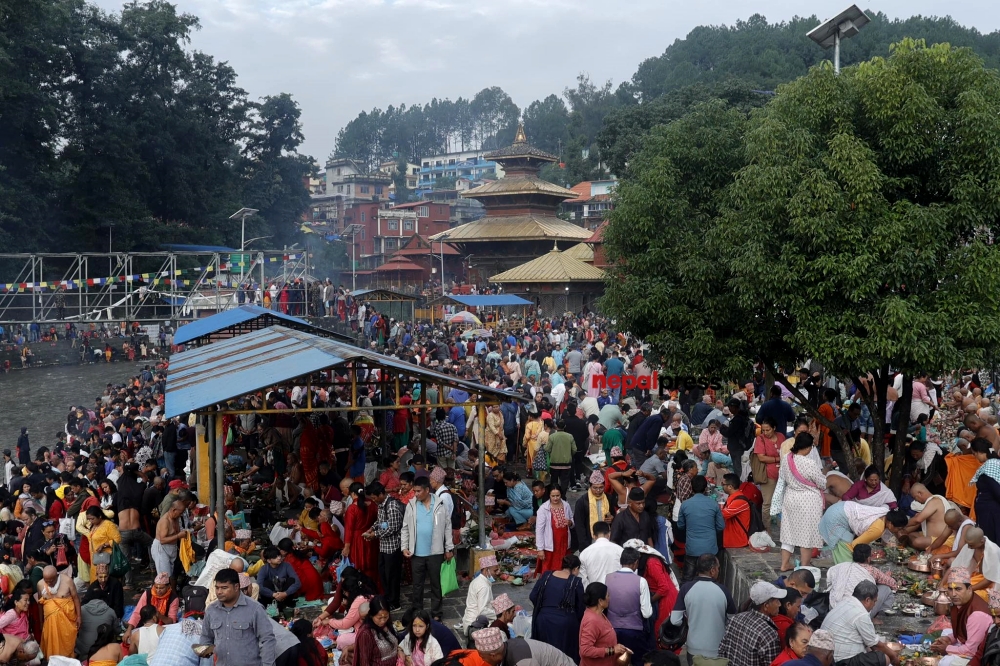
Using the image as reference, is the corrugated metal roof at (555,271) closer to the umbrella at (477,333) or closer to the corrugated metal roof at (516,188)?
→ the corrugated metal roof at (516,188)

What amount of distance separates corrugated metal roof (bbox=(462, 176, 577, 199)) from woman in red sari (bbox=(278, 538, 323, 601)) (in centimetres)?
4290

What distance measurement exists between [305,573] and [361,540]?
63 cm

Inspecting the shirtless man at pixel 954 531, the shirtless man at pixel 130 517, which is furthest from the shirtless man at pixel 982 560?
the shirtless man at pixel 130 517

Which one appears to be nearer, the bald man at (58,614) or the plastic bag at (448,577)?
the bald man at (58,614)

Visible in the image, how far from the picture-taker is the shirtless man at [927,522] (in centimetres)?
873

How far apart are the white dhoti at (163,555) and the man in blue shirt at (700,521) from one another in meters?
5.32

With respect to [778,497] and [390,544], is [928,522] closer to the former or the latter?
[778,497]

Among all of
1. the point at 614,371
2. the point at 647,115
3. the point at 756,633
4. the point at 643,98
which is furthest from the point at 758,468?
the point at 643,98

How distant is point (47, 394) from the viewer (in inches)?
1110

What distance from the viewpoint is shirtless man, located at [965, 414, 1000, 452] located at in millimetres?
Answer: 10173

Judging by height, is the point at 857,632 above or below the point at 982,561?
below

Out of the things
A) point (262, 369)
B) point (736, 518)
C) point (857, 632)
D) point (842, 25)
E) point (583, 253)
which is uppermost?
point (842, 25)

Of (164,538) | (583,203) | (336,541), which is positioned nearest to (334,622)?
(336,541)

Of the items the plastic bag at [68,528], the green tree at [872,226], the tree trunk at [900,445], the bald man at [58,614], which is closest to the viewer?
the bald man at [58,614]
